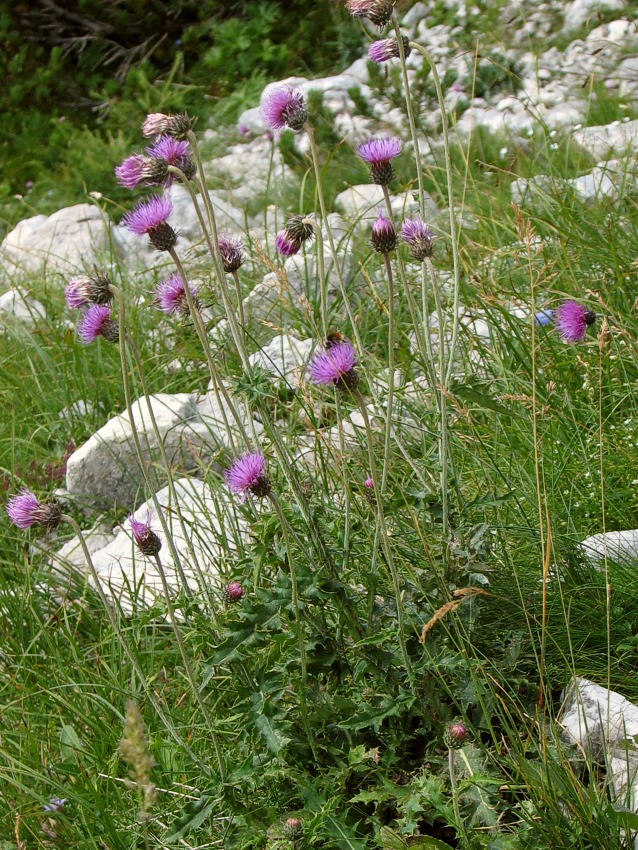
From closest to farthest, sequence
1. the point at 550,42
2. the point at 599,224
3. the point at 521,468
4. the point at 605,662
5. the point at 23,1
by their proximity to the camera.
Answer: the point at 605,662 → the point at 521,468 → the point at 599,224 → the point at 550,42 → the point at 23,1

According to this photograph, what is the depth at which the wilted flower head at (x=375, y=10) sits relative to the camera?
1.57 meters

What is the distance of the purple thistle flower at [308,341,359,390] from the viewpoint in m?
1.46

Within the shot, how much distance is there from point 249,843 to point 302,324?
1.87 meters

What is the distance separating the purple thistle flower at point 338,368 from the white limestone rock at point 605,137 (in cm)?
251

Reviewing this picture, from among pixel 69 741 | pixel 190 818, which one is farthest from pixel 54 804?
pixel 190 818

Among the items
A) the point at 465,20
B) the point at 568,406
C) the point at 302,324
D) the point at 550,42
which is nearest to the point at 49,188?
the point at 465,20

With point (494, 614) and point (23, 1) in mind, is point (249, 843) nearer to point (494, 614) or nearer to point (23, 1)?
point (494, 614)

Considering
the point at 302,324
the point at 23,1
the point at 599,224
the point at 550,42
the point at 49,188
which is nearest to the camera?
the point at 599,224

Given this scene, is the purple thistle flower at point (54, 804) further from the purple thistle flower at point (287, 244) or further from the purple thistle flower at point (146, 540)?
the purple thistle flower at point (287, 244)

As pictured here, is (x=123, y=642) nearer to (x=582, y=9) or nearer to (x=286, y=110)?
(x=286, y=110)

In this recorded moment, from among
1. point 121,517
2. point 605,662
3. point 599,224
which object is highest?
point 599,224

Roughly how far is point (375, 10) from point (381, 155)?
0.23 meters

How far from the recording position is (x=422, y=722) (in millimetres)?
1646

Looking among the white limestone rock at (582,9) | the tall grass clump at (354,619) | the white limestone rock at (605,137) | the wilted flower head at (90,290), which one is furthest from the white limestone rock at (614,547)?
the white limestone rock at (582,9)
